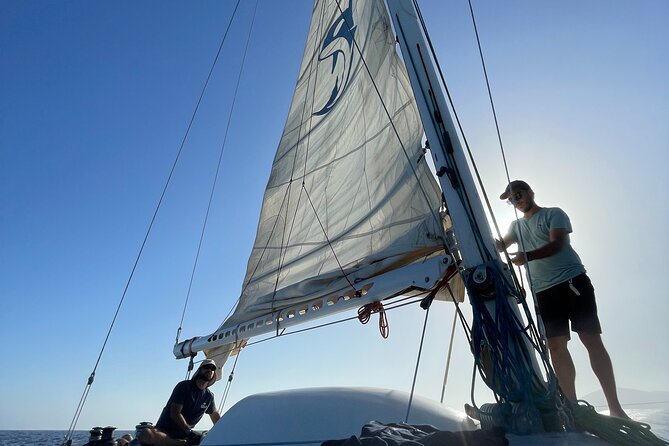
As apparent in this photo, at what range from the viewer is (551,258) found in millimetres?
2852

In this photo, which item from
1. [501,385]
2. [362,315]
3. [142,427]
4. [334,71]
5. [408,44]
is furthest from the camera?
[334,71]

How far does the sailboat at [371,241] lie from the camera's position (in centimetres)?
211

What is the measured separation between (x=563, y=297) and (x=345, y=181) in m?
2.14

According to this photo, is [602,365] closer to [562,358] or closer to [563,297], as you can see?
[562,358]

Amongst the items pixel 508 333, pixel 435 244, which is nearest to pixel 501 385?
pixel 508 333

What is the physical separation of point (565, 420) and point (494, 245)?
2.87ft

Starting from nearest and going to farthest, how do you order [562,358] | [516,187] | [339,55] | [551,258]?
[562,358], [551,258], [516,187], [339,55]

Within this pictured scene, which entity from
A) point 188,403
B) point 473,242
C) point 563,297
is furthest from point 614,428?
point 188,403

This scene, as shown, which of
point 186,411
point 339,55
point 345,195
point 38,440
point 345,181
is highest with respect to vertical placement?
point 339,55

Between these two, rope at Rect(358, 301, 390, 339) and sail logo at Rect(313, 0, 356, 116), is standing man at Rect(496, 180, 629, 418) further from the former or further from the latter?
sail logo at Rect(313, 0, 356, 116)

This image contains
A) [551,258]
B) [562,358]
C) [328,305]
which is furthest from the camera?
[328,305]

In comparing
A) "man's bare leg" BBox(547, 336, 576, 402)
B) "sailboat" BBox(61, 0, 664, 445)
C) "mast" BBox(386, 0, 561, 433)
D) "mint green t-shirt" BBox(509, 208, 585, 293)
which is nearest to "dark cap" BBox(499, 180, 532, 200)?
"mint green t-shirt" BBox(509, 208, 585, 293)

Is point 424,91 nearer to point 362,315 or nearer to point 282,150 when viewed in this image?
point 362,315

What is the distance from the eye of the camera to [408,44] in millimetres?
2992
